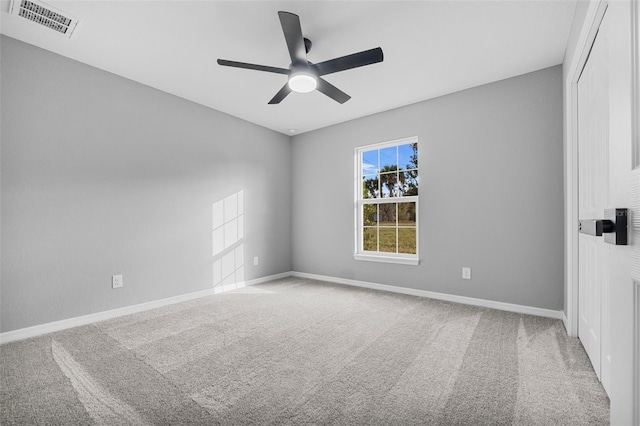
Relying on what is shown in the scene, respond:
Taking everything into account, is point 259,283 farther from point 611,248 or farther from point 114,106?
point 611,248

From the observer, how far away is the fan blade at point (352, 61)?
204 cm

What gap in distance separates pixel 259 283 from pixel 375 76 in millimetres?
3284

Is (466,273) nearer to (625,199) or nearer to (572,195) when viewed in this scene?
(572,195)

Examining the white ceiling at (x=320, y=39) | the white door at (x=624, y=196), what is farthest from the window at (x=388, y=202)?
the white door at (x=624, y=196)

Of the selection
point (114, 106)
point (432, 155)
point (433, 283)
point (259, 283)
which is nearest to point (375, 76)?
point (432, 155)

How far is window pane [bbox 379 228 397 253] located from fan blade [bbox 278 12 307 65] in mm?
2576

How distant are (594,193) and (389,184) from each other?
7.84 feet

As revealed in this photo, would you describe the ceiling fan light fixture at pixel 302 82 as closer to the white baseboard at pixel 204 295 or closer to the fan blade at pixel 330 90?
the fan blade at pixel 330 90

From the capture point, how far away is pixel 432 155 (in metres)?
3.62

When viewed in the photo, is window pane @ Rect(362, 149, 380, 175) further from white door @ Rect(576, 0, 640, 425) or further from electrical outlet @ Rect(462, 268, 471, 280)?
white door @ Rect(576, 0, 640, 425)

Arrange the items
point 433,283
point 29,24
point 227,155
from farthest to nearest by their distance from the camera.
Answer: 1. point 227,155
2. point 433,283
3. point 29,24

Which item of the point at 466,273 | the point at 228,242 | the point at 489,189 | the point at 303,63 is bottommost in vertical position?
the point at 466,273

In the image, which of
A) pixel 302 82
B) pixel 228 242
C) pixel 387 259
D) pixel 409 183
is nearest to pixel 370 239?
pixel 387 259

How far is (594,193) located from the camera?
1908mm
